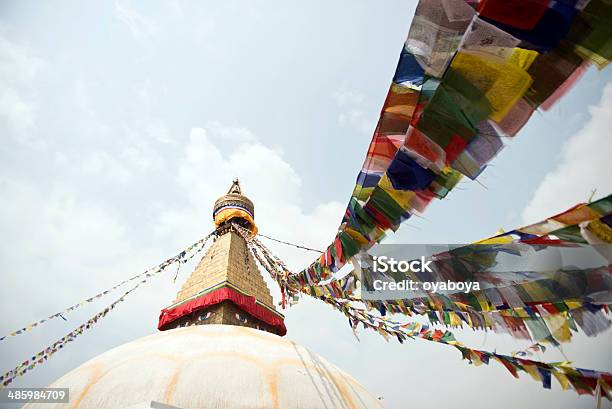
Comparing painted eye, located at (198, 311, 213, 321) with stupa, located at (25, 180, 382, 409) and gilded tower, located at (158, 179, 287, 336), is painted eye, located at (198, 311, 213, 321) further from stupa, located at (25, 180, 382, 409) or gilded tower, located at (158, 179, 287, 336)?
stupa, located at (25, 180, 382, 409)

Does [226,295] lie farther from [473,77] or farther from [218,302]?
[473,77]

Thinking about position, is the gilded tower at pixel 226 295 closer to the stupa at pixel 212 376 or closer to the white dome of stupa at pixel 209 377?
the stupa at pixel 212 376

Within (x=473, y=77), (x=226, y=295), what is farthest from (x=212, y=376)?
(x=226, y=295)

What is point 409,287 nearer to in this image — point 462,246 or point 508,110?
point 462,246

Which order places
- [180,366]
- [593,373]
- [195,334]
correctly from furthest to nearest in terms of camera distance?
[195,334] → [180,366] → [593,373]

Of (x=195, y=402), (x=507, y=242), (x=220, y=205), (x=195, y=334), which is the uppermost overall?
(x=220, y=205)

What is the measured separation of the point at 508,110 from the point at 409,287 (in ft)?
7.12

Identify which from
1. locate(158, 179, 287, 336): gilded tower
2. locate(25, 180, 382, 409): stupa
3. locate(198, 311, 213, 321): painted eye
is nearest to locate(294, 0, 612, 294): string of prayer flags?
locate(25, 180, 382, 409): stupa

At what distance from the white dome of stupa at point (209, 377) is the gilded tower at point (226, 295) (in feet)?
10.3

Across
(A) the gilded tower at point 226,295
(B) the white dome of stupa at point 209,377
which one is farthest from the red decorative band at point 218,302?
(B) the white dome of stupa at point 209,377

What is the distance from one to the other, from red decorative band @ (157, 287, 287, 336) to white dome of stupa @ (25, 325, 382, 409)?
3.13 meters

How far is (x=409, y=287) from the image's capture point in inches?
134

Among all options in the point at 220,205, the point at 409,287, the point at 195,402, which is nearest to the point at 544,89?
the point at 409,287

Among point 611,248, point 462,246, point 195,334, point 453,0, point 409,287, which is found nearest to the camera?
point 453,0
